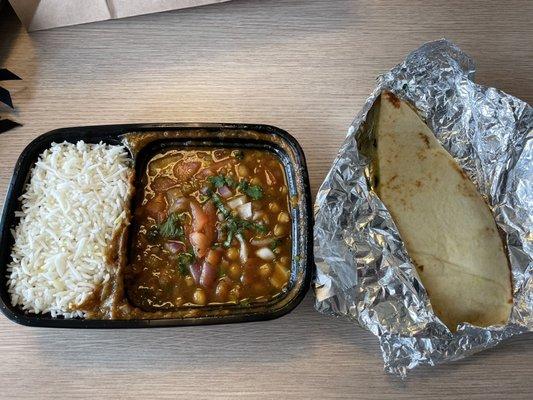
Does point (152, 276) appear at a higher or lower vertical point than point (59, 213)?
lower

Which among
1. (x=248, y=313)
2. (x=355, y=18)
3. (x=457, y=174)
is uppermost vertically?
(x=355, y=18)

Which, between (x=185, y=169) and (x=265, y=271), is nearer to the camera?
(x=265, y=271)

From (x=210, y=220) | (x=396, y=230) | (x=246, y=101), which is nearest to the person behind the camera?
(x=396, y=230)

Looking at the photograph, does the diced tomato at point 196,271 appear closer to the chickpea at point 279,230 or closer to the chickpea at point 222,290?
the chickpea at point 222,290

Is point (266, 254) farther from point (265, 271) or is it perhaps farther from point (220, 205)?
point (220, 205)

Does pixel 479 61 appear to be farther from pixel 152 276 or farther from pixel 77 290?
pixel 77 290

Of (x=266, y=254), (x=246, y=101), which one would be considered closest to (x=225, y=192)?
(x=266, y=254)

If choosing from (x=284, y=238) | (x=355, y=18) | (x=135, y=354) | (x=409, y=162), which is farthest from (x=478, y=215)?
(x=135, y=354)

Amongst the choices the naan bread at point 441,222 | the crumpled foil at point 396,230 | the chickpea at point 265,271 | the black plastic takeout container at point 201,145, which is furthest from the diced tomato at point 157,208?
the naan bread at point 441,222
